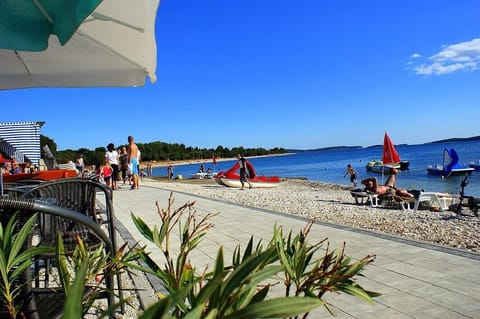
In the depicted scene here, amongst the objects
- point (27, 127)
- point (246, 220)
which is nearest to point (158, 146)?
point (27, 127)

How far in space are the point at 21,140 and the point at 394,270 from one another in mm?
17931

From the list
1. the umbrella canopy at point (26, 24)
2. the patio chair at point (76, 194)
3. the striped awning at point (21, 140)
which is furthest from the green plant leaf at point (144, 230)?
the striped awning at point (21, 140)

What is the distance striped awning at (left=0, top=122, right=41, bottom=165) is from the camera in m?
16.8

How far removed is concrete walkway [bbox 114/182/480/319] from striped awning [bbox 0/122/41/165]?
12.8 m

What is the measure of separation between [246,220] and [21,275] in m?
5.58

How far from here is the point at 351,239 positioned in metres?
5.20

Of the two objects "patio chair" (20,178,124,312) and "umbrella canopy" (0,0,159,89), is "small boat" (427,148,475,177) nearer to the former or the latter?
"umbrella canopy" (0,0,159,89)

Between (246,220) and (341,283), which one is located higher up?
(341,283)

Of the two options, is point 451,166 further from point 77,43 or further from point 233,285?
point 233,285

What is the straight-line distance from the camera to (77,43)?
11.6 feet

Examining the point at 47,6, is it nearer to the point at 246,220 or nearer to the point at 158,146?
the point at 246,220

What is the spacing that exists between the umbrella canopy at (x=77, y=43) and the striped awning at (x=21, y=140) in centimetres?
1399

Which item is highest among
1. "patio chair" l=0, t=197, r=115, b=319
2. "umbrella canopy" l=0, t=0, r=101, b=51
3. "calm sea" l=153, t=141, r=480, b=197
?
"umbrella canopy" l=0, t=0, r=101, b=51

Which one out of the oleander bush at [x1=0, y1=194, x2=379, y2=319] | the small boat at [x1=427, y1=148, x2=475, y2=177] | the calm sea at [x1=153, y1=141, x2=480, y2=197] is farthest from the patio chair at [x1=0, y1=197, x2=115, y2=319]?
the small boat at [x1=427, y1=148, x2=475, y2=177]
